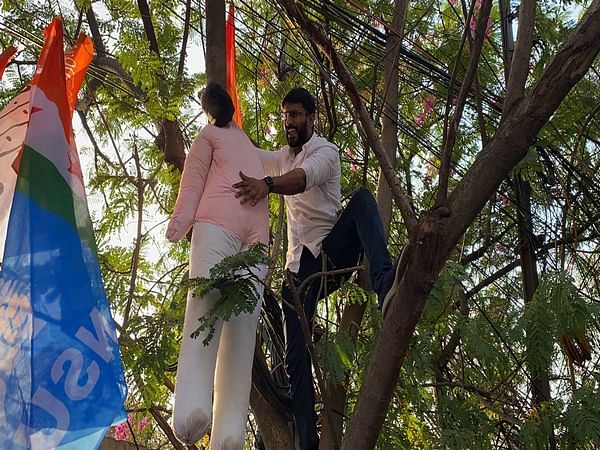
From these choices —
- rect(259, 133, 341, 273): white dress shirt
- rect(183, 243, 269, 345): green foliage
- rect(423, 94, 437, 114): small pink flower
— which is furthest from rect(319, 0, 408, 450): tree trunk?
rect(423, 94, 437, 114): small pink flower

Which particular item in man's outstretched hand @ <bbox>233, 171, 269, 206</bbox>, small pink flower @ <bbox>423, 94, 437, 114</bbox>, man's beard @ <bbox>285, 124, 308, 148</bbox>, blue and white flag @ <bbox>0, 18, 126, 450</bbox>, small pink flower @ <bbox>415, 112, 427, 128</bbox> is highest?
small pink flower @ <bbox>423, 94, 437, 114</bbox>

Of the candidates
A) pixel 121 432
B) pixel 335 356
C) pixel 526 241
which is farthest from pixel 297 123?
pixel 121 432

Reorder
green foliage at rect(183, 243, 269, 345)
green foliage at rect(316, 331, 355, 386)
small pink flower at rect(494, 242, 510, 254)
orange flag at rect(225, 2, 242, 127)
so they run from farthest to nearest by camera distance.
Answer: small pink flower at rect(494, 242, 510, 254) < orange flag at rect(225, 2, 242, 127) < green foliage at rect(316, 331, 355, 386) < green foliage at rect(183, 243, 269, 345)

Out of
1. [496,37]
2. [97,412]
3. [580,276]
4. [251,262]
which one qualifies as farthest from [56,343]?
[496,37]

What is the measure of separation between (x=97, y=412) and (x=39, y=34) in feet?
7.94

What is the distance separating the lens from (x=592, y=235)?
4.65 metres

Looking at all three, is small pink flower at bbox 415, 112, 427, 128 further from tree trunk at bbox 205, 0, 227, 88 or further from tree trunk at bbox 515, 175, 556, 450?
tree trunk at bbox 205, 0, 227, 88

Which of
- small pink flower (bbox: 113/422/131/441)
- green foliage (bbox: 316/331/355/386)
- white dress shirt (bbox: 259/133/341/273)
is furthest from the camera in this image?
small pink flower (bbox: 113/422/131/441)

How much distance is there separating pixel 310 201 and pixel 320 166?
256mm

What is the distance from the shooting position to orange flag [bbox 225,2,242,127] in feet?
11.7

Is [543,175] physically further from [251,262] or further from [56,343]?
[56,343]

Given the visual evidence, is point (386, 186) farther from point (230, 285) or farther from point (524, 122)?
point (524, 122)

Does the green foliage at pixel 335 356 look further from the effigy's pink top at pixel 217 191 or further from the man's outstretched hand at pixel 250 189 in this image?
the man's outstretched hand at pixel 250 189

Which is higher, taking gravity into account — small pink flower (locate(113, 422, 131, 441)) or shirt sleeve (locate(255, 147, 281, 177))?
shirt sleeve (locate(255, 147, 281, 177))
